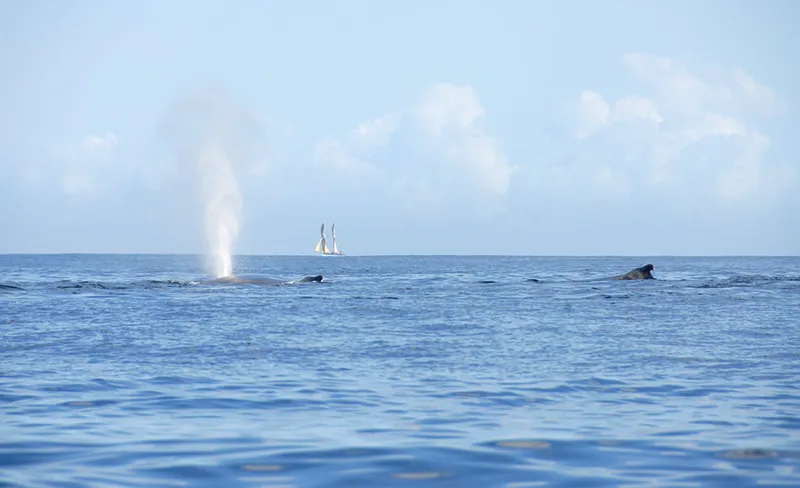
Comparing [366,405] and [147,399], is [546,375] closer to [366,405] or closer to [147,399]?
[366,405]

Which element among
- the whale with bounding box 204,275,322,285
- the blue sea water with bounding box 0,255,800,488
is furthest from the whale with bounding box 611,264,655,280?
the blue sea water with bounding box 0,255,800,488

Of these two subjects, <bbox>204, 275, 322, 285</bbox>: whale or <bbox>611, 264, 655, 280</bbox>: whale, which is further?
<bbox>611, 264, 655, 280</bbox>: whale

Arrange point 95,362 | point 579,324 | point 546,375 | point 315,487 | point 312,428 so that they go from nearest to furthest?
point 315,487 → point 312,428 → point 546,375 → point 95,362 → point 579,324

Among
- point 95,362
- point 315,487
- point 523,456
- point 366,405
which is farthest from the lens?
point 95,362

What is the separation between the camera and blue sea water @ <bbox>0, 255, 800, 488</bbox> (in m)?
8.91

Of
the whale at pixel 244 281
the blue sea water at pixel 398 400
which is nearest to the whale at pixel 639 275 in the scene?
the whale at pixel 244 281

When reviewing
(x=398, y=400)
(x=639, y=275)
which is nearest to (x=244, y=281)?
(x=639, y=275)

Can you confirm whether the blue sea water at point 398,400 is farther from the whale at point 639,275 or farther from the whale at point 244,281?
the whale at point 639,275

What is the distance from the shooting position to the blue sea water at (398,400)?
351 inches

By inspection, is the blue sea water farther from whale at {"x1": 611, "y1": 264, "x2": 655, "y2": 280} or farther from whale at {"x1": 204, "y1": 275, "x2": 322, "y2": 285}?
Answer: whale at {"x1": 611, "y1": 264, "x2": 655, "y2": 280}

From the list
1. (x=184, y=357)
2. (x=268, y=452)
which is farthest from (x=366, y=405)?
(x=184, y=357)

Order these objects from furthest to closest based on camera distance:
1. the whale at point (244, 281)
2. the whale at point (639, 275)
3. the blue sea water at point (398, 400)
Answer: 1. the whale at point (639, 275)
2. the whale at point (244, 281)
3. the blue sea water at point (398, 400)

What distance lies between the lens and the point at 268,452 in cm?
959

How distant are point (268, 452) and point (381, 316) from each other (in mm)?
19385
